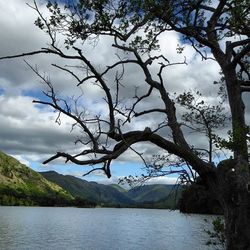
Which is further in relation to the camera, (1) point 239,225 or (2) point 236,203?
(2) point 236,203

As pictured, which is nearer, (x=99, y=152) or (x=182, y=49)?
(x=99, y=152)

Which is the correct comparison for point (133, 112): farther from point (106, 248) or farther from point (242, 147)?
point (106, 248)

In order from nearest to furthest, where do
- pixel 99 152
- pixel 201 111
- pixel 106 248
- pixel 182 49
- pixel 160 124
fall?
pixel 99 152 < pixel 160 124 < pixel 182 49 < pixel 201 111 < pixel 106 248

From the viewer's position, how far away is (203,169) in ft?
44.5

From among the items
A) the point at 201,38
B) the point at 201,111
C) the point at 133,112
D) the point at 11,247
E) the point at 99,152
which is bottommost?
the point at 11,247

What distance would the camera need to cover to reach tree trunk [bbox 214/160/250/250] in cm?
1264

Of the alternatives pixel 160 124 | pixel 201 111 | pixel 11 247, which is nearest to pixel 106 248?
pixel 11 247

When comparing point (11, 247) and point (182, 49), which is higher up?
point (182, 49)

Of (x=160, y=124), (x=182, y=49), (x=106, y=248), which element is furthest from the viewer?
(x=106, y=248)

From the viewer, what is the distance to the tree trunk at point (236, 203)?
1264 centimetres

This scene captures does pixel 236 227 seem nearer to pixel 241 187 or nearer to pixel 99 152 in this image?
pixel 241 187

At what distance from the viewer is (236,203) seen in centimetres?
1296

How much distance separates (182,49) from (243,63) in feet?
8.95

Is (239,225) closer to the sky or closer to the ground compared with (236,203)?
closer to the ground
